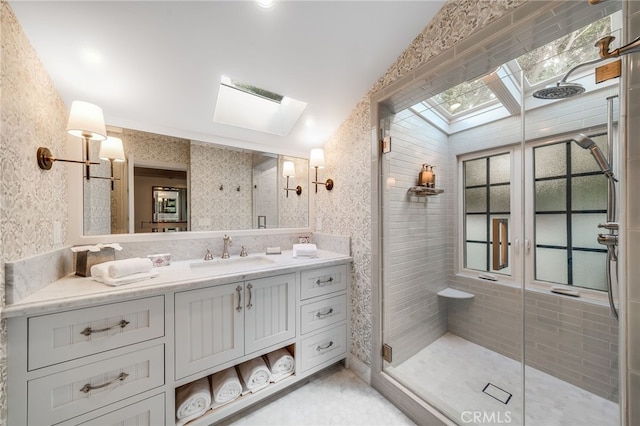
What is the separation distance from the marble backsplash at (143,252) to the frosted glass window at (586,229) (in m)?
1.60

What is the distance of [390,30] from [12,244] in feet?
6.90

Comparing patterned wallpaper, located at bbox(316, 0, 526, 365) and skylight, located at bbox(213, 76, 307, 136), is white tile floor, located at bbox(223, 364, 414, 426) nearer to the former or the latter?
patterned wallpaper, located at bbox(316, 0, 526, 365)

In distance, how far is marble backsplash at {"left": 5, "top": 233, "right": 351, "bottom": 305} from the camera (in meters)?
0.94

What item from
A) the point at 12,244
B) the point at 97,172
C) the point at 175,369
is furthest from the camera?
the point at 97,172

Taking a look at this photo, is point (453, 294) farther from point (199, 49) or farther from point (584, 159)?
point (199, 49)

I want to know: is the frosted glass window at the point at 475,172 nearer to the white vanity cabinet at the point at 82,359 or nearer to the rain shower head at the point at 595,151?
the rain shower head at the point at 595,151

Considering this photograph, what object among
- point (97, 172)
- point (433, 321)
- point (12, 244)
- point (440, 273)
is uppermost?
point (97, 172)

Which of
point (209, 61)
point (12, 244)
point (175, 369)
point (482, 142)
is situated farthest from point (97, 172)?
point (482, 142)

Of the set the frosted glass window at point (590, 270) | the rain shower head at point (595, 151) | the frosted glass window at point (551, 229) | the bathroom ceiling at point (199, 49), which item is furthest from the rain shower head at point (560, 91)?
the frosted glass window at point (590, 270)

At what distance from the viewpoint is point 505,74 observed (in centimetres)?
154

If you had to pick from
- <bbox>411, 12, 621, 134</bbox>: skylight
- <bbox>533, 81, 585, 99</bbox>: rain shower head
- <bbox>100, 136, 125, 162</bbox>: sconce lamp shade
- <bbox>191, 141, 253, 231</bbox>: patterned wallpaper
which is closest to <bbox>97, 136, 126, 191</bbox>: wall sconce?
<bbox>100, 136, 125, 162</bbox>: sconce lamp shade

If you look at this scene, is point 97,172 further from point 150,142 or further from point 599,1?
point 599,1

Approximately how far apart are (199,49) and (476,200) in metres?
2.59

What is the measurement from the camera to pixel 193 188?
71.8 inches
